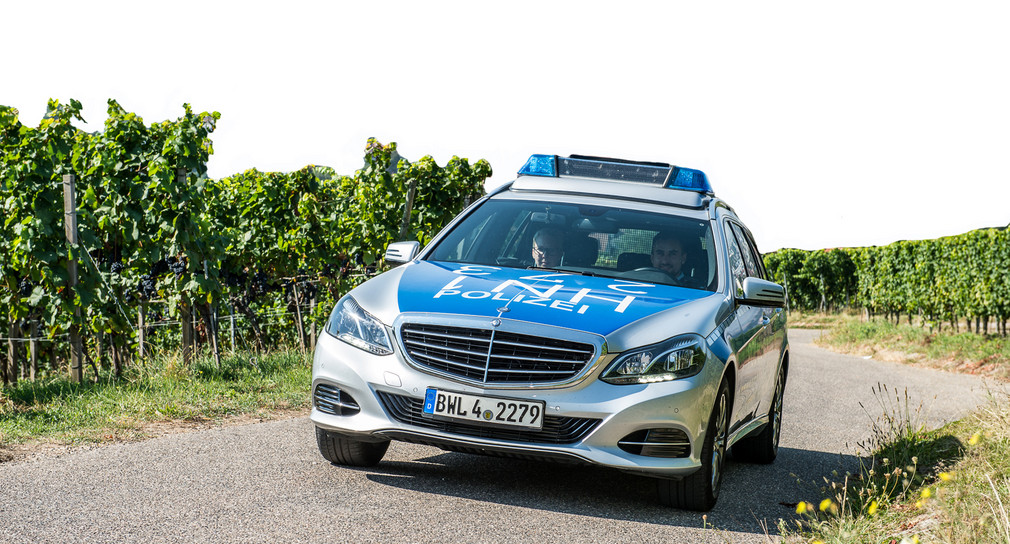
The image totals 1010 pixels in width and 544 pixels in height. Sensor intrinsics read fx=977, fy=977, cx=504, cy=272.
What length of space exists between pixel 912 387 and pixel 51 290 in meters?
13.0

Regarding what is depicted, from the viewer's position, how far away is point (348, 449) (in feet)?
18.7

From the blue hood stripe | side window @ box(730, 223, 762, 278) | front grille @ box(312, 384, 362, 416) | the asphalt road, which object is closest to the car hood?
the blue hood stripe

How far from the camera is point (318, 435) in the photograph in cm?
575

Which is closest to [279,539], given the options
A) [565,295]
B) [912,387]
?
[565,295]

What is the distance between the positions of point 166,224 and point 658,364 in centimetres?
732

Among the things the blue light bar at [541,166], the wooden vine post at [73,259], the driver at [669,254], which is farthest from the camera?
the wooden vine post at [73,259]

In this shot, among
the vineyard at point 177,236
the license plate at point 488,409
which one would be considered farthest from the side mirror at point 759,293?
the vineyard at point 177,236

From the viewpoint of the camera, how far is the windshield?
19.7 ft

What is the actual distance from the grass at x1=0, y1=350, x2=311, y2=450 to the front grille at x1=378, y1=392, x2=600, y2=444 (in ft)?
8.45

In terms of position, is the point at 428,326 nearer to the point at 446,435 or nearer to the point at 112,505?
the point at 446,435

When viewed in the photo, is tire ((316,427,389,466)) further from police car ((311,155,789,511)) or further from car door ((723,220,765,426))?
car door ((723,220,765,426))

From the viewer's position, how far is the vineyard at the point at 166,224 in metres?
9.88

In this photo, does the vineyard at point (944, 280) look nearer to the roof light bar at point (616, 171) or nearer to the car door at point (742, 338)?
the roof light bar at point (616, 171)

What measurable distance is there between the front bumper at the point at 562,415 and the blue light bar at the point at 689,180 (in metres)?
2.24
